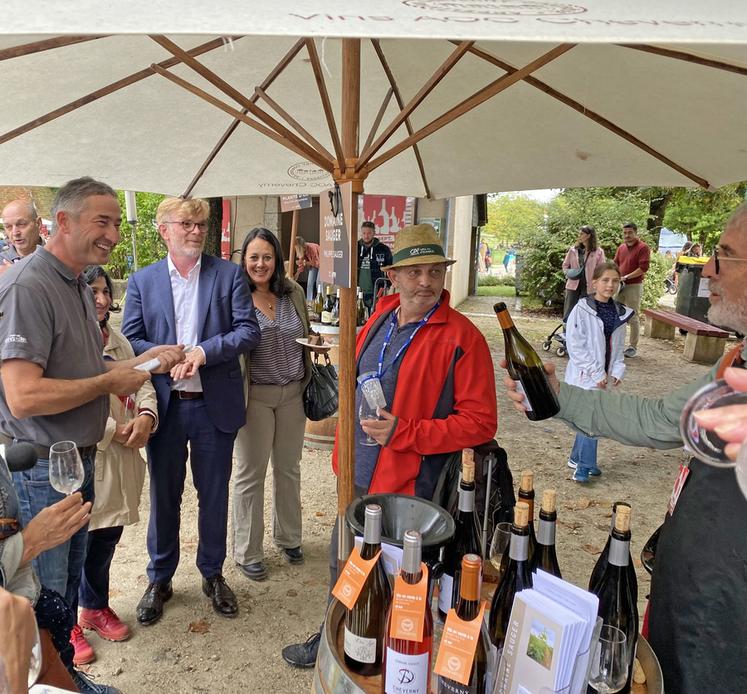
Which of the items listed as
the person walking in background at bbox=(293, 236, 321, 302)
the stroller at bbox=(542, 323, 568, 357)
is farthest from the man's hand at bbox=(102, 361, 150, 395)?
the stroller at bbox=(542, 323, 568, 357)

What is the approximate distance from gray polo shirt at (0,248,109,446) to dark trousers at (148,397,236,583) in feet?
2.13

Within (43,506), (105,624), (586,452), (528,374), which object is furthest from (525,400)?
(586,452)

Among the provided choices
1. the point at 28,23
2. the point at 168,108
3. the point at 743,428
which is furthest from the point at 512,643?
the point at 168,108

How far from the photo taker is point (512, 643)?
3.92 ft

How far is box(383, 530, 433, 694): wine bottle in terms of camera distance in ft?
3.98

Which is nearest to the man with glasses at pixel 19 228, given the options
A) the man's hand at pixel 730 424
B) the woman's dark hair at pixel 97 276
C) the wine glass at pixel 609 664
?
the woman's dark hair at pixel 97 276

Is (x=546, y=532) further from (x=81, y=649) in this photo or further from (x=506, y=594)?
(x=81, y=649)

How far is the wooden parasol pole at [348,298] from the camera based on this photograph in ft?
6.72

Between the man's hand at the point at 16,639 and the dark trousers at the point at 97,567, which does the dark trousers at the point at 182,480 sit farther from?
the man's hand at the point at 16,639

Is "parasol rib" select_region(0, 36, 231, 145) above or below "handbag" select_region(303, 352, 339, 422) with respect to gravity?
above

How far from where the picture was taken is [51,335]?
223 cm

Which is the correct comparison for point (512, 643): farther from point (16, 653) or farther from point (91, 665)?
point (91, 665)

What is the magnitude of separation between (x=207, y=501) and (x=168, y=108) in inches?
88.1

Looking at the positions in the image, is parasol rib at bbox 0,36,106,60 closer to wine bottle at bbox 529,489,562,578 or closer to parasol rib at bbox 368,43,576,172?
parasol rib at bbox 368,43,576,172
